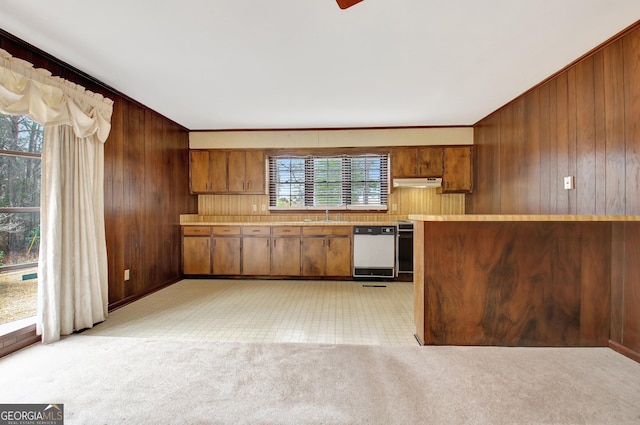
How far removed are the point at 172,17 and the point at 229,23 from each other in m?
0.38

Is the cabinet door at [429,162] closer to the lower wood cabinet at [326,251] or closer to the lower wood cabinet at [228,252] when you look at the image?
the lower wood cabinet at [326,251]

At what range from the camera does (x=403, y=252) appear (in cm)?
429

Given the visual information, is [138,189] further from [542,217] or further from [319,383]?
[542,217]

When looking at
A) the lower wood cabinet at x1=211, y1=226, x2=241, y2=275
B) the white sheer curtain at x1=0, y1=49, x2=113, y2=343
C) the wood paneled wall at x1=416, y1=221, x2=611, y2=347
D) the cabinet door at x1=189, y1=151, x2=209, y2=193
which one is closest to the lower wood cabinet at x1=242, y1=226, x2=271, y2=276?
the lower wood cabinet at x1=211, y1=226, x2=241, y2=275

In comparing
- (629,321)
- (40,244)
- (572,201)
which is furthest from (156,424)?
(572,201)

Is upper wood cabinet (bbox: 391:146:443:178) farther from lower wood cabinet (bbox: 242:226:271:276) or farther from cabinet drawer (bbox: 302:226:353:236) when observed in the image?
lower wood cabinet (bbox: 242:226:271:276)

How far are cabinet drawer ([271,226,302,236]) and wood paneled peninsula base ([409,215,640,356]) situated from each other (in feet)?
8.23

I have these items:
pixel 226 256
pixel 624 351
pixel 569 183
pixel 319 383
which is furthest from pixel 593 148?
pixel 226 256

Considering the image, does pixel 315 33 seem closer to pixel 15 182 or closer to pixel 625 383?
pixel 15 182

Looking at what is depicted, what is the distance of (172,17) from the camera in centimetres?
189

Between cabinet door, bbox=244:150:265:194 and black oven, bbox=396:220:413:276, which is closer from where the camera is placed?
black oven, bbox=396:220:413:276

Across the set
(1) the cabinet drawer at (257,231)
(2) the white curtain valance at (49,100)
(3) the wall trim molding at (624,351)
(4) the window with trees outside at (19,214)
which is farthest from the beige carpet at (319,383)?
(1) the cabinet drawer at (257,231)

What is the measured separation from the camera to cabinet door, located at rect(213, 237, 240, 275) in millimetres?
4414

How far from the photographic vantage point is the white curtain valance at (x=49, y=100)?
1.94 meters
